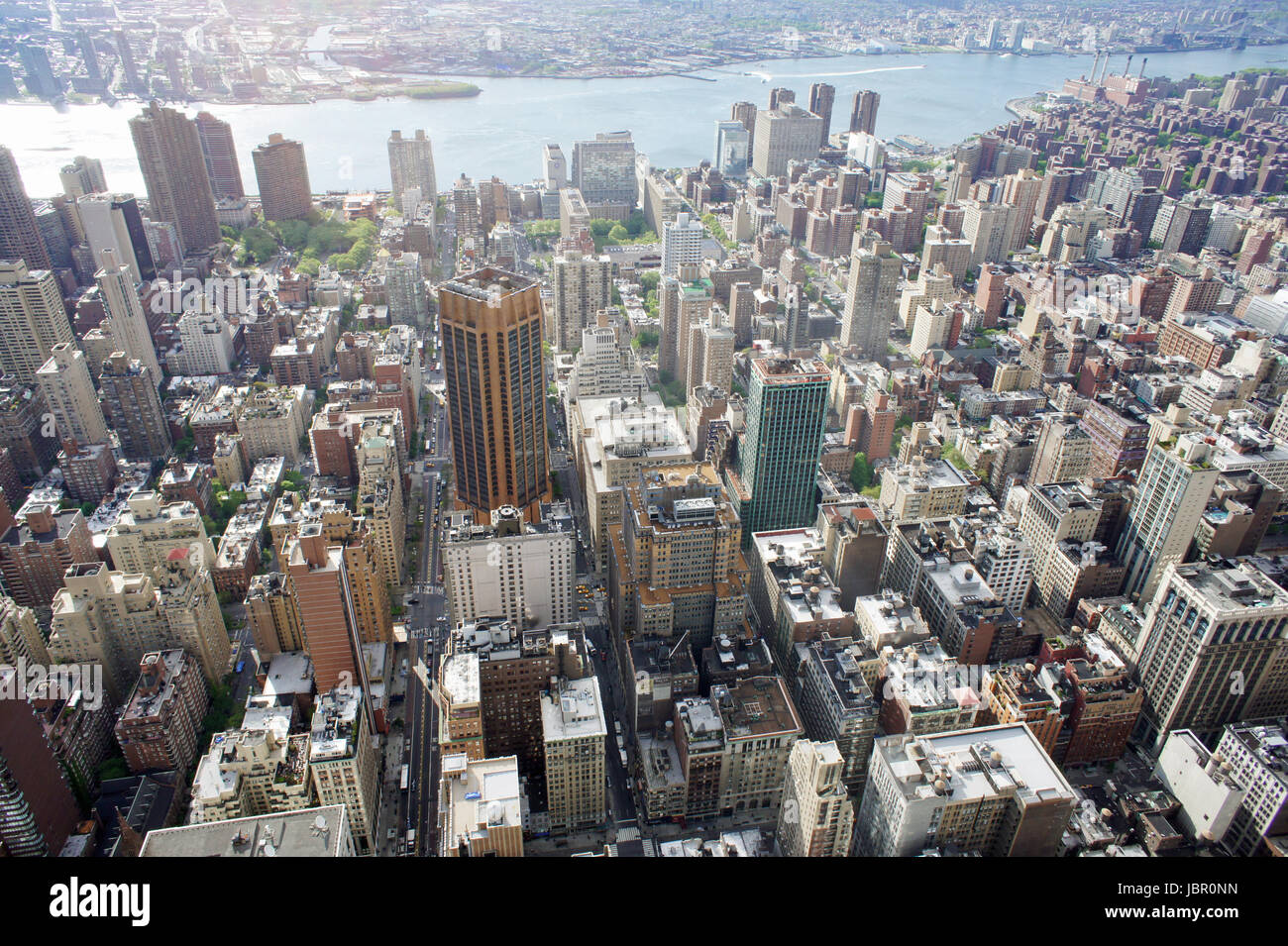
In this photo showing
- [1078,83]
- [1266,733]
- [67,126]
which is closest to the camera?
[1266,733]

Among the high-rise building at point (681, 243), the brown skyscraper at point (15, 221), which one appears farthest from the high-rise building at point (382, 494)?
the brown skyscraper at point (15, 221)

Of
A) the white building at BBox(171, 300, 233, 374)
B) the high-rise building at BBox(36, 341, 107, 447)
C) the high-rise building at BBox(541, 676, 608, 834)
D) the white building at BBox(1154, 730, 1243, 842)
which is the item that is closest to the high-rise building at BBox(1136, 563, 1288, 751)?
the white building at BBox(1154, 730, 1243, 842)

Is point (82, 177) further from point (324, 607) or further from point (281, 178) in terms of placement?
point (324, 607)

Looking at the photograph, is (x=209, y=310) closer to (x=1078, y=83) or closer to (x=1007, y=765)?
(x=1007, y=765)

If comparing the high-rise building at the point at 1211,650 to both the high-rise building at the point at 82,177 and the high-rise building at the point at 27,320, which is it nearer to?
the high-rise building at the point at 27,320

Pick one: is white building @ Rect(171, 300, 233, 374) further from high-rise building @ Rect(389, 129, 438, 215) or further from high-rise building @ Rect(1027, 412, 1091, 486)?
high-rise building @ Rect(1027, 412, 1091, 486)

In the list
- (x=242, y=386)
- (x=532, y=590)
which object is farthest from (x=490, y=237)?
(x=532, y=590)
